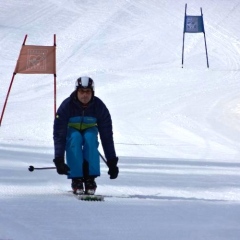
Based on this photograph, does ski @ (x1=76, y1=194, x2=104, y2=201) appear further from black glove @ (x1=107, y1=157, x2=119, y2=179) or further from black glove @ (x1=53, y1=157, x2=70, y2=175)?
black glove @ (x1=107, y1=157, x2=119, y2=179)

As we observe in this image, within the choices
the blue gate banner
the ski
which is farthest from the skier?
the blue gate banner

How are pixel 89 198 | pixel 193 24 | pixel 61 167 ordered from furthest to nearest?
1. pixel 193 24
2. pixel 61 167
3. pixel 89 198

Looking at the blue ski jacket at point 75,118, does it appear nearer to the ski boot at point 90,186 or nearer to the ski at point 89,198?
the ski boot at point 90,186

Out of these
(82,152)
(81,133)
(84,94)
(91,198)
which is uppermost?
(84,94)

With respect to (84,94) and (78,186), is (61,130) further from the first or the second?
(78,186)

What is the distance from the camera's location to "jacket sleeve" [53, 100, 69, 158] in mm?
6352

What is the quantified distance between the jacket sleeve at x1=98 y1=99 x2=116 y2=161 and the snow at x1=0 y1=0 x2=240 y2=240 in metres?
0.32

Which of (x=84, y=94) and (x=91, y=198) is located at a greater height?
(x=84, y=94)

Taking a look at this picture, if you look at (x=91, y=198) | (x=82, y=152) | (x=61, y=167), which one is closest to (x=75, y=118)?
(x=82, y=152)

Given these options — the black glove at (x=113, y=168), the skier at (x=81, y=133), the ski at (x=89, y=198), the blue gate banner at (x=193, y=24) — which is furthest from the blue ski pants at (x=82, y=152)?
the blue gate banner at (x=193, y=24)

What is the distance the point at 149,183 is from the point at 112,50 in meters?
18.2

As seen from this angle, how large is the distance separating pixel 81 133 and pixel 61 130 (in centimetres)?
15

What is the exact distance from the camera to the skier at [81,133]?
636 centimetres

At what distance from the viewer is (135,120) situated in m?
15.2
